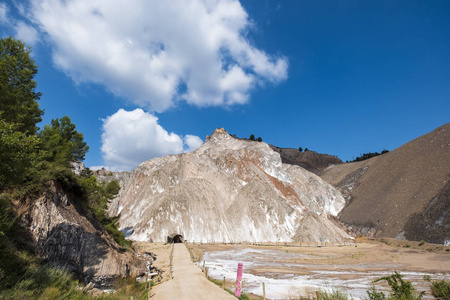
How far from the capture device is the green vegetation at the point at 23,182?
368 inches

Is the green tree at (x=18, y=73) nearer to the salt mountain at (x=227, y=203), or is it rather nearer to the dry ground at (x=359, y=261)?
the dry ground at (x=359, y=261)

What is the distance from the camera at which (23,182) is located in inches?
603

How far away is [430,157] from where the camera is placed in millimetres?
66625

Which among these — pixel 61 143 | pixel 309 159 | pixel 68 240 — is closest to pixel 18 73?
pixel 61 143

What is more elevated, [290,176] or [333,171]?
[333,171]

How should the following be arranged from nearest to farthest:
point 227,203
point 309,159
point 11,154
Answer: point 11,154 < point 227,203 < point 309,159

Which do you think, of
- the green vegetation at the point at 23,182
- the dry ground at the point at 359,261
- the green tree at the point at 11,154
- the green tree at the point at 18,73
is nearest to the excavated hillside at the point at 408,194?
the dry ground at the point at 359,261

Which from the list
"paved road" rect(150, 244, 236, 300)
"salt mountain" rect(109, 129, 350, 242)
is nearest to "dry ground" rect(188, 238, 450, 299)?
"paved road" rect(150, 244, 236, 300)

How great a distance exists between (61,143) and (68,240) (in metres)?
15.0

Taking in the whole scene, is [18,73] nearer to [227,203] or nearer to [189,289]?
[189,289]

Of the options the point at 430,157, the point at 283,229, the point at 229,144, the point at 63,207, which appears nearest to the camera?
the point at 63,207

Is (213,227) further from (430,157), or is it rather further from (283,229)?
(430,157)

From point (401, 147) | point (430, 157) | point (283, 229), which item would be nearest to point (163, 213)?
point (283, 229)

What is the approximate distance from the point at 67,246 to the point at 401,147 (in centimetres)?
9930
